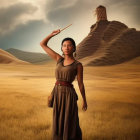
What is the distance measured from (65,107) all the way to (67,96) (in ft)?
0.48

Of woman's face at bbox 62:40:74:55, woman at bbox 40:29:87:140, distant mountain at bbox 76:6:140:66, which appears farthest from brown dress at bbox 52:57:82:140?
distant mountain at bbox 76:6:140:66

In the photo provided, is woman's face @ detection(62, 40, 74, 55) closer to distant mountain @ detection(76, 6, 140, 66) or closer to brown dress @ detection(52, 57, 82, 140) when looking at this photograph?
brown dress @ detection(52, 57, 82, 140)

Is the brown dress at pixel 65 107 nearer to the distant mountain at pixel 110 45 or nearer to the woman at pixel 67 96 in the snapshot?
the woman at pixel 67 96

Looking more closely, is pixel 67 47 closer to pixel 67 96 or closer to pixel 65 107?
pixel 67 96

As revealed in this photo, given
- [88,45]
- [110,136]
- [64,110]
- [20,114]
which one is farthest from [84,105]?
[88,45]

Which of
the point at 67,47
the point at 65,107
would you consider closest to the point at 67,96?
the point at 65,107

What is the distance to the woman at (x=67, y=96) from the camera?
7.09 ft

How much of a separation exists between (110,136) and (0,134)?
1.96 meters

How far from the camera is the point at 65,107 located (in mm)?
2197

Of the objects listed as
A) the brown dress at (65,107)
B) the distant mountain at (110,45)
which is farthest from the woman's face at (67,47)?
the distant mountain at (110,45)

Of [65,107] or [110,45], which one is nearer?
[65,107]

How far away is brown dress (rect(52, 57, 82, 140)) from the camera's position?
7.09 feet

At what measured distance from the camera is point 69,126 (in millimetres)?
2189

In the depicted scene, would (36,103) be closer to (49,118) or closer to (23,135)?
(49,118)
